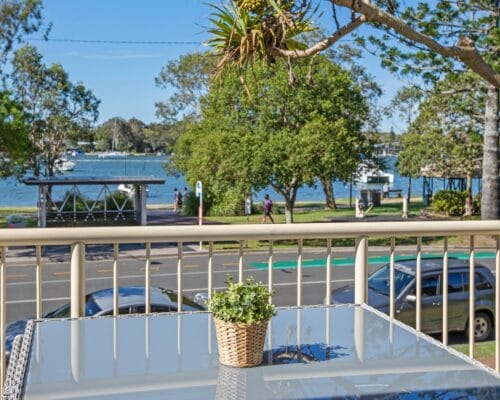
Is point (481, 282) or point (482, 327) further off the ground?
point (481, 282)

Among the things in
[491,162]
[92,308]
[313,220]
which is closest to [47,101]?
[313,220]

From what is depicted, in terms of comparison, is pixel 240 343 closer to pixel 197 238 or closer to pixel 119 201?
pixel 197 238

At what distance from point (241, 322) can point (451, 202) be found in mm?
32554

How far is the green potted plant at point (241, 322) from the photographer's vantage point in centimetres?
232

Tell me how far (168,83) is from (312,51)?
46015 mm

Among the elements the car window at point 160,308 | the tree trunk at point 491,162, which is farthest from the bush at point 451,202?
the car window at point 160,308

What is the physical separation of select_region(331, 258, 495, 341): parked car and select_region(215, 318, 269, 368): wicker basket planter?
263 inches

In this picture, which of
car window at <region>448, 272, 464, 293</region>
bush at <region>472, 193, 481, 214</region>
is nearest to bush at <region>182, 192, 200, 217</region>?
bush at <region>472, 193, 481, 214</region>

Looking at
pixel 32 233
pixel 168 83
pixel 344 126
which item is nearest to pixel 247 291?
pixel 32 233

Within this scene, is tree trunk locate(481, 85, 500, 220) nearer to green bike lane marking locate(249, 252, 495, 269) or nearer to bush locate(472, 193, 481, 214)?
green bike lane marking locate(249, 252, 495, 269)

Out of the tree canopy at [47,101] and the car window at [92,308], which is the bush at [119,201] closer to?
the tree canopy at [47,101]

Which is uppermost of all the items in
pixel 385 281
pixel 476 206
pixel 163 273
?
pixel 476 206

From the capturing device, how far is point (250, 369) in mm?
2307

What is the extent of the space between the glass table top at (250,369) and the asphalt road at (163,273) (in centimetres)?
994
